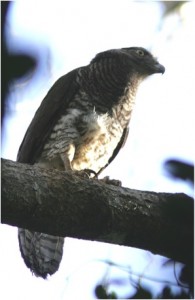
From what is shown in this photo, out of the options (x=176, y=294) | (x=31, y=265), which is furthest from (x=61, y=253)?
(x=176, y=294)

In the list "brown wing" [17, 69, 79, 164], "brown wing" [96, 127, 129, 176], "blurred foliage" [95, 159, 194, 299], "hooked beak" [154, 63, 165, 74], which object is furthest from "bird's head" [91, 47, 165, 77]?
"blurred foliage" [95, 159, 194, 299]

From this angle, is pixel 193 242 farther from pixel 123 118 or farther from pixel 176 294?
pixel 123 118

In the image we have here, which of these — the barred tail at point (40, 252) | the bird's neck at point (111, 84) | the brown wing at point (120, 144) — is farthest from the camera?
the brown wing at point (120, 144)

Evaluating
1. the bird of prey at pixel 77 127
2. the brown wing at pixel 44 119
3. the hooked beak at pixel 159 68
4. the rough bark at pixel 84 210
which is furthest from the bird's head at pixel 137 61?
the rough bark at pixel 84 210

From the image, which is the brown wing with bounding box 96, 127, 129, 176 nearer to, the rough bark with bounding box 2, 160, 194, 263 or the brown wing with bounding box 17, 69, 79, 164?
the brown wing with bounding box 17, 69, 79, 164

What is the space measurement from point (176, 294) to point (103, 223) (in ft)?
4.03

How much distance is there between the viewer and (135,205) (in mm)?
2811

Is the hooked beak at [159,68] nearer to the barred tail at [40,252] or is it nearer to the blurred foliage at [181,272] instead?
the barred tail at [40,252]

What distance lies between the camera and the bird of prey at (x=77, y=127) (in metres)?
4.48

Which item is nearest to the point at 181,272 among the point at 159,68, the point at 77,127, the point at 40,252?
the point at 40,252

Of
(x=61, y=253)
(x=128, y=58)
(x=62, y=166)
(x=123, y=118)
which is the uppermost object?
(x=128, y=58)

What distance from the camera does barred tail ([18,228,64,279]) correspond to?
12.1 ft

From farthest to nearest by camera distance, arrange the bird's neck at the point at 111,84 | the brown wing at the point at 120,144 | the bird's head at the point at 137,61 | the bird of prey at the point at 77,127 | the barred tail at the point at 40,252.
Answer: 1. the bird's head at the point at 137,61
2. the brown wing at the point at 120,144
3. the bird's neck at the point at 111,84
4. the bird of prey at the point at 77,127
5. the barred tail at the point at 40,252

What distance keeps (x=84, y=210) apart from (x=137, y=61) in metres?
3.30
